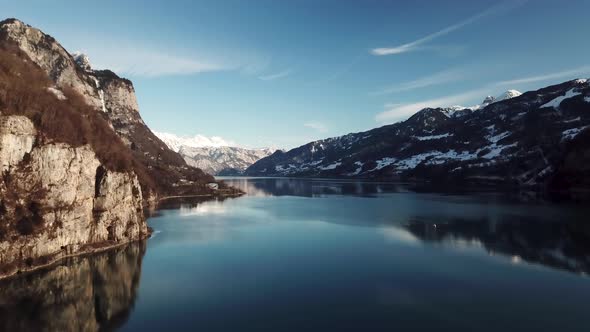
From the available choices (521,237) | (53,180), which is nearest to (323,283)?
(53,180)

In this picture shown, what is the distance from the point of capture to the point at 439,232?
7375 cm

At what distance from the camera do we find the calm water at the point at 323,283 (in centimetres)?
3197

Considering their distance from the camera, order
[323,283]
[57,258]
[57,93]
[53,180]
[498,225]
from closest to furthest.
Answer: [323,283] < [57,258] < [53,180] < [57,93] < [498,225]

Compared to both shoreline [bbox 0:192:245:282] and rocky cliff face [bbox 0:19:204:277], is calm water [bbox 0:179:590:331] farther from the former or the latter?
rocky cliff face [bbox 0:19:204:277]

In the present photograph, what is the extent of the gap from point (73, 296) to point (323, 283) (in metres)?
26.5

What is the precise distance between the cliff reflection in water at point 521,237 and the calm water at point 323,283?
0.81 ft

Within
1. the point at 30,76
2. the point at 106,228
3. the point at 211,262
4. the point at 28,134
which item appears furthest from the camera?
the point at 30,76

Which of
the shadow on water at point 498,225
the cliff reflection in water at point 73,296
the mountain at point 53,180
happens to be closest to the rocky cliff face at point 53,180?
the mountain at point 53,180

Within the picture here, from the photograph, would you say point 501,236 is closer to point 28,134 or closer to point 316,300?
point 316,300

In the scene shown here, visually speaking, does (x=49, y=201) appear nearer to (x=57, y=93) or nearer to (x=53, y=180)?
(x=53, y=180)

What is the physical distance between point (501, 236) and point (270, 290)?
50547mm

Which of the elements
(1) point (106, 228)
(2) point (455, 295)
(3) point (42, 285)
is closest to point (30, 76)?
(1) point (106, 228)

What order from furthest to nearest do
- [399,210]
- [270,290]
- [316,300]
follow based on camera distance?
[399,210]
[270,290]
[316,300]

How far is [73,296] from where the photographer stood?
3903 centimetres
